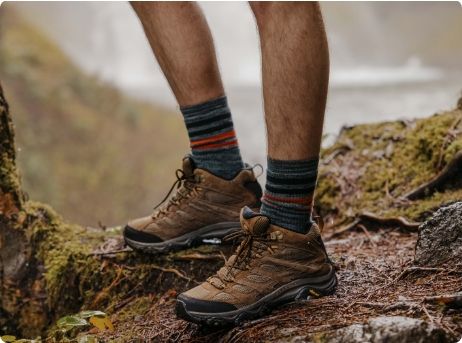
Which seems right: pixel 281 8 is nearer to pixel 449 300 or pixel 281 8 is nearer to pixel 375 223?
pixel 449 300

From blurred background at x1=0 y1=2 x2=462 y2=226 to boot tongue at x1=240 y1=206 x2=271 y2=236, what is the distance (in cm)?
1109

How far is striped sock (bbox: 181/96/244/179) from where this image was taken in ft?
6.20

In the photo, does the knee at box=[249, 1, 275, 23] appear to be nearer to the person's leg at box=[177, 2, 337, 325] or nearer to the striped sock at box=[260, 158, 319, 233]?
the person's leg at box=[177, 2, 337, 325]

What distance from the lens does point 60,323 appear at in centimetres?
158

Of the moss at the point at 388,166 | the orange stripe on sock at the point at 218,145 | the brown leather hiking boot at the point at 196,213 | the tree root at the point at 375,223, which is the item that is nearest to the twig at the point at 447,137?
the moss at the point at 388,166

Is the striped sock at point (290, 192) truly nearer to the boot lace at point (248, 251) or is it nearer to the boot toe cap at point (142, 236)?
the boot lace at point (248, 251)

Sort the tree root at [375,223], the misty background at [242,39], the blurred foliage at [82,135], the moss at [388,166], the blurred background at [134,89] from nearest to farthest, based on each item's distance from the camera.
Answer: the tree root at [375,223], the moss at [388,166], the blurred background at [134,89], the blurred foliage at [82,135], the misty background at [242,39]

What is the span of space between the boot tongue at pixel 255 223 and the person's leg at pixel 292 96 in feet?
0.14

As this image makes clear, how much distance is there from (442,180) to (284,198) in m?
1.24

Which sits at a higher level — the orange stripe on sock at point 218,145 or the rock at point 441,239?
the orange stripe on sock at point 218,145

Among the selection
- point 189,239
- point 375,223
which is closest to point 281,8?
point 189,239

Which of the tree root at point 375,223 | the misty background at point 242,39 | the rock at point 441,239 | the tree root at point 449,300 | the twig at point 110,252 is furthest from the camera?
the misty background at point 242,39

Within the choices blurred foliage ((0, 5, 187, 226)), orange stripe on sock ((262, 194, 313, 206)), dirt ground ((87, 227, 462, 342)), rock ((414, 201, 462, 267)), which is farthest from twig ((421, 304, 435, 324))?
blurred foliage ((0, 5, 187, 226))

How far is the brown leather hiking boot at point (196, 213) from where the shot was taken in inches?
78.6
